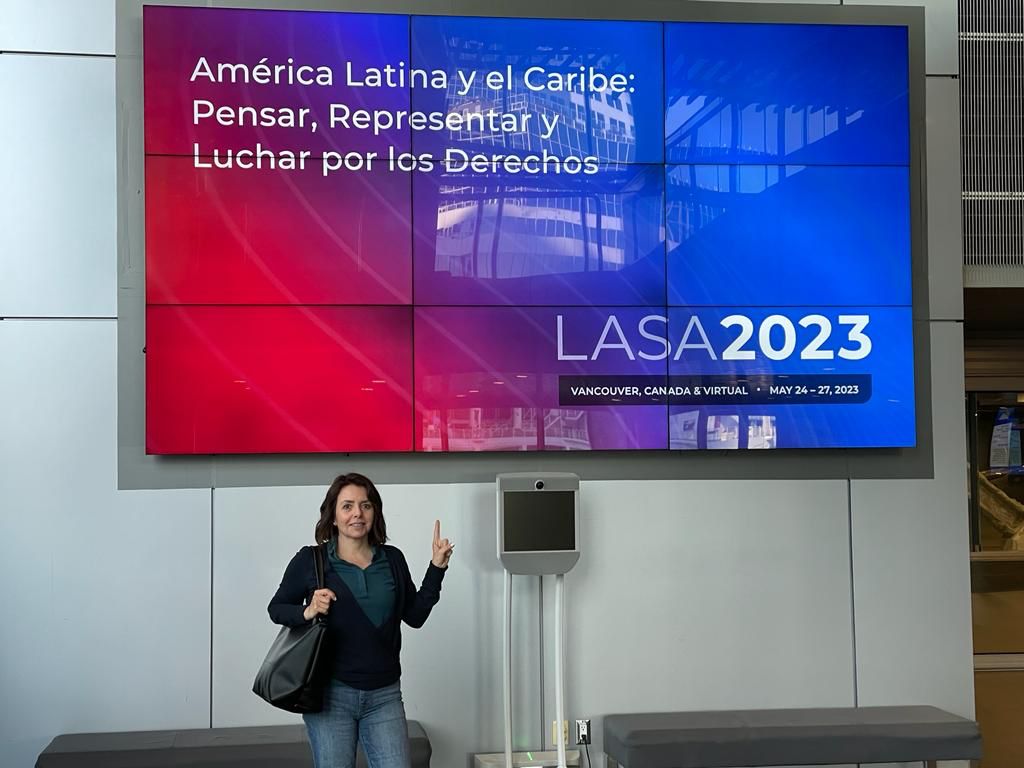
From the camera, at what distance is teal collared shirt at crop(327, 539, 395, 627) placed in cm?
378

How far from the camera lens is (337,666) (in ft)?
12.3

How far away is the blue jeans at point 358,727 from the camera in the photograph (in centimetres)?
374

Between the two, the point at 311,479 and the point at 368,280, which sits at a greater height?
the point at 368,280

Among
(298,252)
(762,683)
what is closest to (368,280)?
(298,252)

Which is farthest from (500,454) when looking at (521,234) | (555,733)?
(555,733)

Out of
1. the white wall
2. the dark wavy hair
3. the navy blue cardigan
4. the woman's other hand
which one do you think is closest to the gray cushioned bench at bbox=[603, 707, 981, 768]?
the white wall

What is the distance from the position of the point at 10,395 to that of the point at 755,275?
327cm

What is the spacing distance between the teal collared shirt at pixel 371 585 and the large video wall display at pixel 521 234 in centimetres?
98

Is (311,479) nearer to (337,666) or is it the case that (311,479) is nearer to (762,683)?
(337,666)

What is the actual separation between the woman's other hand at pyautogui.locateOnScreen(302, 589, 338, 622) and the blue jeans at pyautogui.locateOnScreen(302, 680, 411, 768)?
0.28m

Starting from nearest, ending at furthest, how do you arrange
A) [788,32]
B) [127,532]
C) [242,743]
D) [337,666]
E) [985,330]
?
[337,666] → [242,743] → [127,532] → [788,32] → [985,330]

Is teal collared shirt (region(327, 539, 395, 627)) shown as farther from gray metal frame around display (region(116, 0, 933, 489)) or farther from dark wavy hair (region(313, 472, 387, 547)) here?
gray metal frame around display (region(116, 0, 933, 489))

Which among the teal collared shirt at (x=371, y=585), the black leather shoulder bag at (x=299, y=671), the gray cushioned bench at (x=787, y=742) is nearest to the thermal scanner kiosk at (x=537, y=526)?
the gray cushioned bench at (x=787, y=742)

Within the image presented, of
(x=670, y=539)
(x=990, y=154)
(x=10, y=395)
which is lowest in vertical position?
(x=670, y=539)
